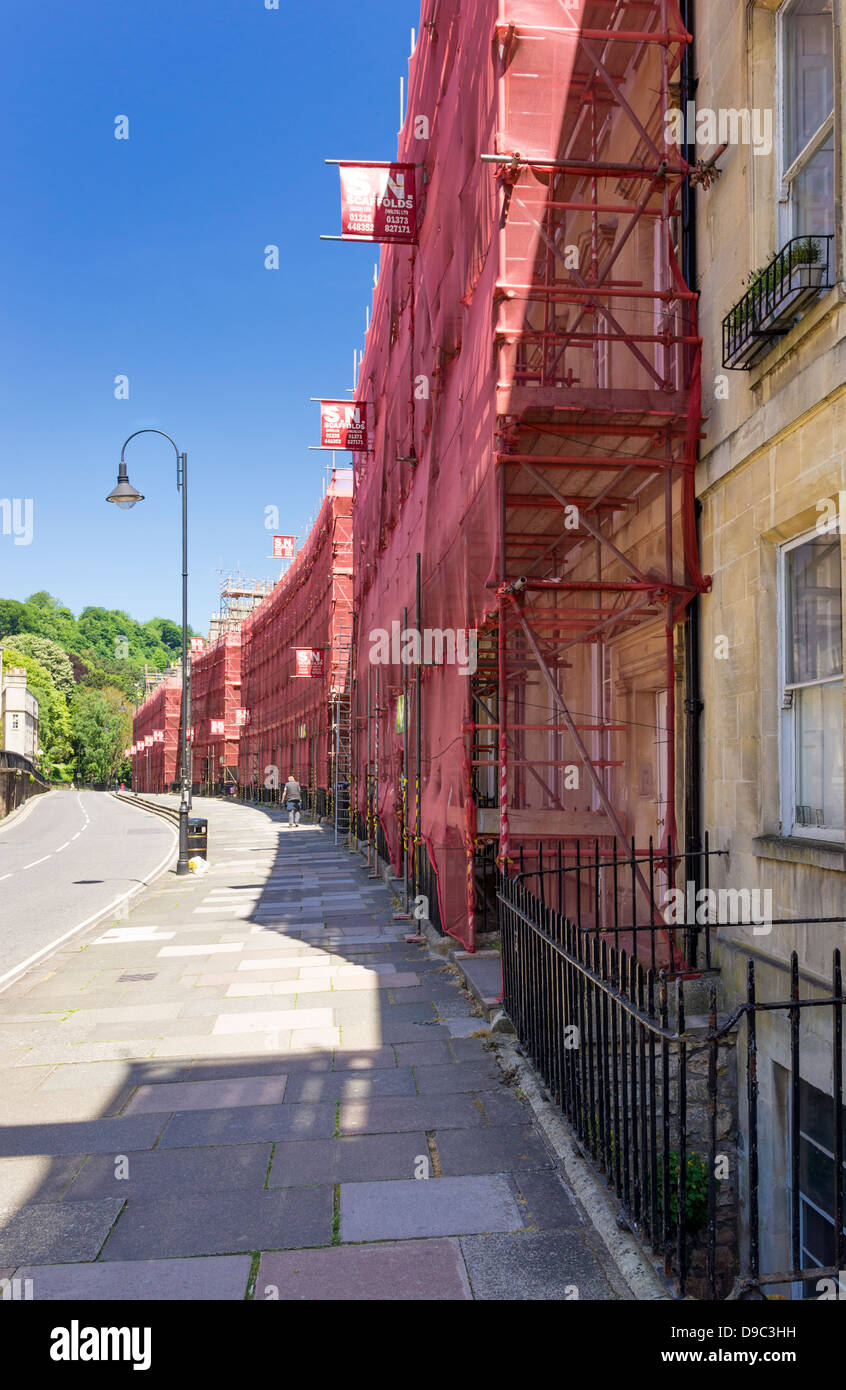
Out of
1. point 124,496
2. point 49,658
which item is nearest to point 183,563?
point 124,496

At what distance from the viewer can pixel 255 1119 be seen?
19.5 feet

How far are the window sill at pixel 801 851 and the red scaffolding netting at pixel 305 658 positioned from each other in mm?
29982

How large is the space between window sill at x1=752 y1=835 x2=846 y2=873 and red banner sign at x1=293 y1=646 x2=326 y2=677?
3350 cm

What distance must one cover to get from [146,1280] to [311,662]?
119ft

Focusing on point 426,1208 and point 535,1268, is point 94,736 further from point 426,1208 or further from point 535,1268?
point 535,1268

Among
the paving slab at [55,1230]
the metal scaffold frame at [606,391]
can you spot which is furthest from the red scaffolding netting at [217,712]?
the paving slab at [55,1230]

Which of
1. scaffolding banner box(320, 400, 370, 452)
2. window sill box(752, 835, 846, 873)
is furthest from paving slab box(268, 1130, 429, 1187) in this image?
scaffolding banner box(320, 400, 370, 452)

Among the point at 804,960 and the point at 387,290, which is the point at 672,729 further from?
the point at 387,290

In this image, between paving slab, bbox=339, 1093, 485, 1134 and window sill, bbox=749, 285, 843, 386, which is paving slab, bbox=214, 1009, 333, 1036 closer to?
paving slab, bbox=339, 1093, 485, 1134

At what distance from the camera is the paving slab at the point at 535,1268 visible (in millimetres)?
3877

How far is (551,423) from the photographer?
8398 mm

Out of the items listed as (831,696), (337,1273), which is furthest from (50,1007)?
(831,696)

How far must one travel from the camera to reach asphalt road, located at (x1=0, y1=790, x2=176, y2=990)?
1360 centimetres
